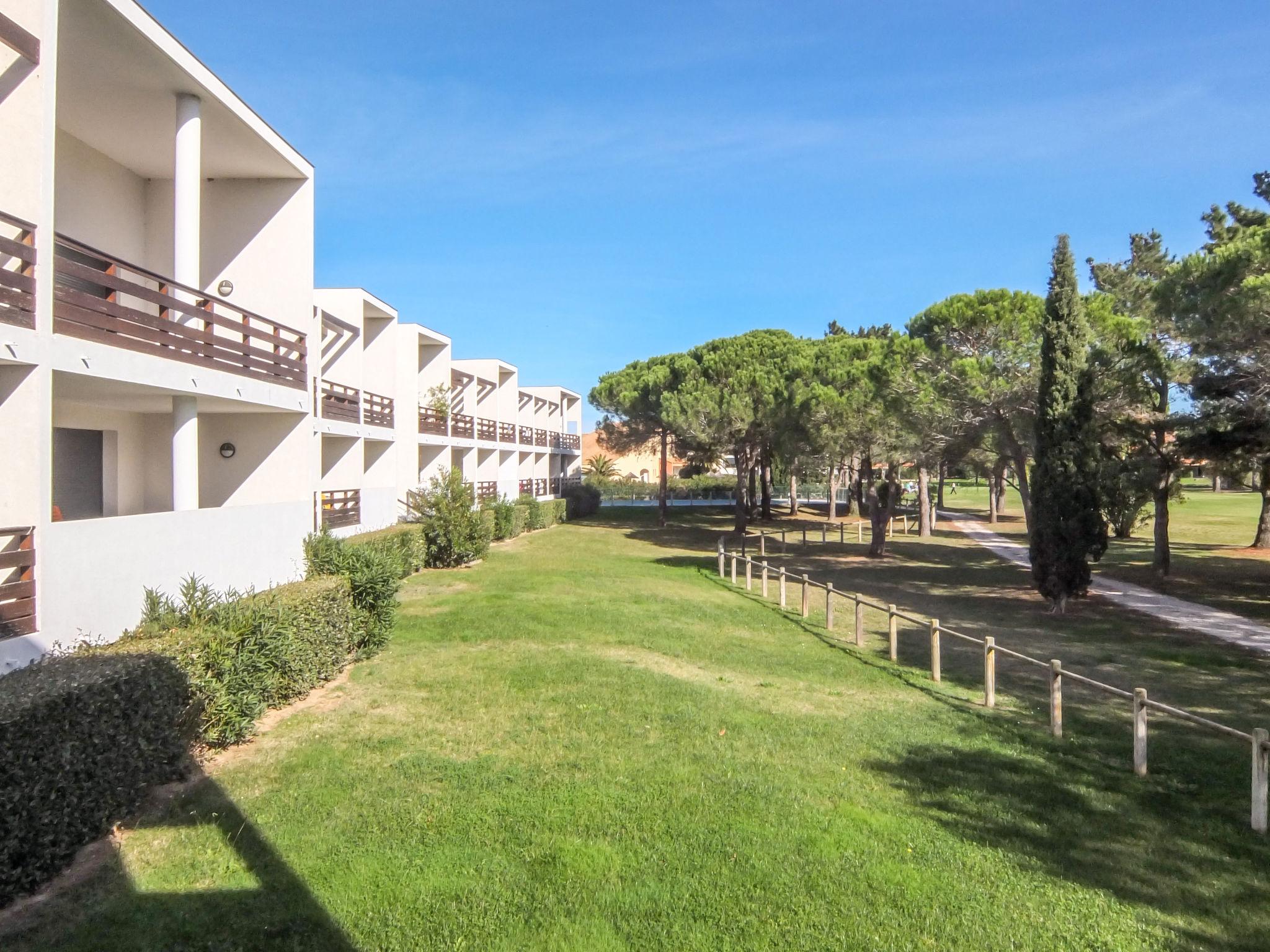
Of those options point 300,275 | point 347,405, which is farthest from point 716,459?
point 300,275

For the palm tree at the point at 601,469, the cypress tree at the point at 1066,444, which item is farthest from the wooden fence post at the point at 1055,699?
the palm tree at the point at 601,469

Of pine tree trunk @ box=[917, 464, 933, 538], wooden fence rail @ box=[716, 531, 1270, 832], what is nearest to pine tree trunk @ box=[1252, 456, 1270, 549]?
pine tree trunk @ box=[917, 464, 933, 538]

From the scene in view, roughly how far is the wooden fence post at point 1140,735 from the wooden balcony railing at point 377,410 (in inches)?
667

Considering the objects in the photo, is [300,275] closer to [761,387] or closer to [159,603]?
[159,603]

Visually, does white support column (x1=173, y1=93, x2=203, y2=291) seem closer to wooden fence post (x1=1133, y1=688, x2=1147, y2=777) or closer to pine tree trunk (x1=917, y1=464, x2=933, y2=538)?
wooden fence post (x1=1133, y1=688, x2=1147, y2=777)

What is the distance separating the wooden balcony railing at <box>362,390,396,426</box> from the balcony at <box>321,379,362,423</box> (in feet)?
1.50

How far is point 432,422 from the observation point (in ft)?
87.0

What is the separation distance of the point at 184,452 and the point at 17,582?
12.8ft

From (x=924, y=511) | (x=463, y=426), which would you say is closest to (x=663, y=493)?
(x=924, y=511)

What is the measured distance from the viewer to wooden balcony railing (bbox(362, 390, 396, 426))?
2000cm

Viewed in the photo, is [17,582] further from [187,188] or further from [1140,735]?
[1140,735]

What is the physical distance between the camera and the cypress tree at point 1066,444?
15.9 meters

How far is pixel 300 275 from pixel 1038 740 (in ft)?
37.6

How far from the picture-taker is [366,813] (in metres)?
5.66
